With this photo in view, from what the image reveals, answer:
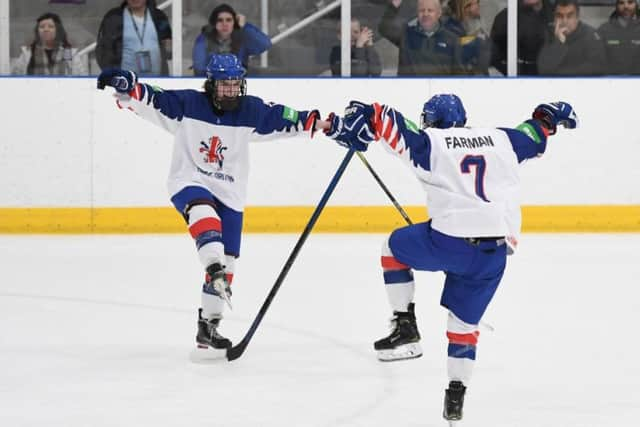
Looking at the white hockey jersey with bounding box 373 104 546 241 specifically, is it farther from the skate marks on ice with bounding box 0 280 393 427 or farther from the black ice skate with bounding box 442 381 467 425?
the skate marks on ice with bounding box 0 280 393 427

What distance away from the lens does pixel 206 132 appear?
5.21m

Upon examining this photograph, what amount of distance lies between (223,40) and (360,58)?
93cm

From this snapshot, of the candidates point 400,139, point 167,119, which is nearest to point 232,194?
point 167,119

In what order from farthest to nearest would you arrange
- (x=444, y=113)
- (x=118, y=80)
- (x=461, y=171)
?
(x=118, y=80) < (x=444, y=113) < (x=461, y=171)

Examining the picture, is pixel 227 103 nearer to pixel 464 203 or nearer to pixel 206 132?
pixel 206 132

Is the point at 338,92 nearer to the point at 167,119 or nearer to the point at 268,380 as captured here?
the point at 167,119

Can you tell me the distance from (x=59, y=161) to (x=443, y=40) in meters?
2.71

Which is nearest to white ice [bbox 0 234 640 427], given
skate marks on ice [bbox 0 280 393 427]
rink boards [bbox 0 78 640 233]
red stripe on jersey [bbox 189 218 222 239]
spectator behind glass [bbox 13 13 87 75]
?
skate marks on ice [bbox 0 280 393 427]

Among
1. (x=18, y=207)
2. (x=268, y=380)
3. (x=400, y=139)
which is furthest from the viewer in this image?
(x=18, y=207)

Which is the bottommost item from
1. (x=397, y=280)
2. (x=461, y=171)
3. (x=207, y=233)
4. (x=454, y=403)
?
(x=454, y=403)

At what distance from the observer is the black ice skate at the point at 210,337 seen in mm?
5148

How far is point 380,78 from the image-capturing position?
902cm

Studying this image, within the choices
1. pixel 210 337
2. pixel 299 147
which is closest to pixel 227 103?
pixel 210 337

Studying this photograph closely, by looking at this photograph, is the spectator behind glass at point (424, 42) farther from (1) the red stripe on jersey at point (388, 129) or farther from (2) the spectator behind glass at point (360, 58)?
(1) the red stripe on jersey at point (388, 129)
